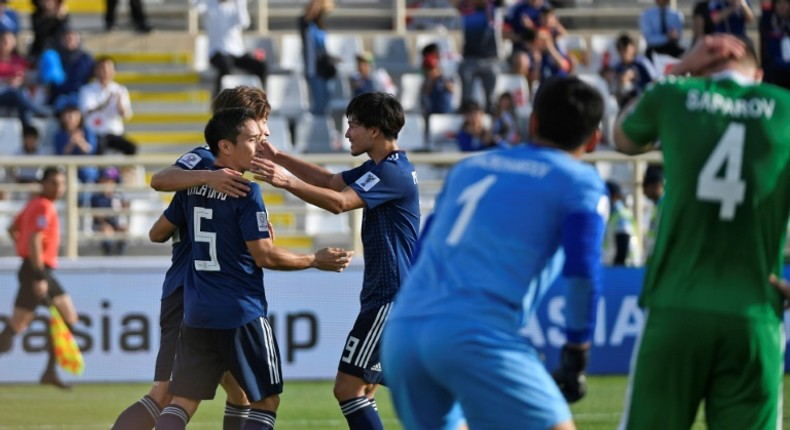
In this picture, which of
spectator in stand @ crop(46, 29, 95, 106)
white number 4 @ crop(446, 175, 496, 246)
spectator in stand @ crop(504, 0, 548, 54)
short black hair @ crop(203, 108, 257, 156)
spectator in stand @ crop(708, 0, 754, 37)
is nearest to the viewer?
white number 4 @ crop(446, 175, 496, 246)

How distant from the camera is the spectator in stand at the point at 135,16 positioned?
2198 cm

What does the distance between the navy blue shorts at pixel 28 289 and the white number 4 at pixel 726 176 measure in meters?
9.54

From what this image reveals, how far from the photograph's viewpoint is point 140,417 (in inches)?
308

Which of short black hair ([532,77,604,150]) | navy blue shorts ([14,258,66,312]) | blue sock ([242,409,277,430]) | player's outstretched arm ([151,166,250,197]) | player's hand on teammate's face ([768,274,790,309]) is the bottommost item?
navy blue shorts ([14,258,66,312])

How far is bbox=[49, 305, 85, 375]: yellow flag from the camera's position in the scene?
45.4ft

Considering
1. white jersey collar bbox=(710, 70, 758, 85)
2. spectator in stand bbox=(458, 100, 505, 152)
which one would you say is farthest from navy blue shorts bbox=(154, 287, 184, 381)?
spectator in stand bbox=(458, 100, 505, 152)

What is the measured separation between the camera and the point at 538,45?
19.6 metres

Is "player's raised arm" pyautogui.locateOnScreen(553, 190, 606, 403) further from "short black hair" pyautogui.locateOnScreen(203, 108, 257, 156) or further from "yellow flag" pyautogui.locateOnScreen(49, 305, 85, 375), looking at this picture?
"yellow flag" pyautogui.locateOnScreen(49, 305, 85, 375)

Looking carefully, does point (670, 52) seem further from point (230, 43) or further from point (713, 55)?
point (713, 55)

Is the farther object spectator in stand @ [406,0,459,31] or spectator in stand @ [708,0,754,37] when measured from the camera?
spectator in stand @ [406,0,459,31]

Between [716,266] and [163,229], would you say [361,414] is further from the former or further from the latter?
[716,266]

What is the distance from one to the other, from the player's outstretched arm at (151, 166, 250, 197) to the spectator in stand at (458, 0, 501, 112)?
12.4 metres

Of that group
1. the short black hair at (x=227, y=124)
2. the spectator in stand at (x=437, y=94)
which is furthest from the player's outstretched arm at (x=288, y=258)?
the spectator in stand at (x=437, y=94)

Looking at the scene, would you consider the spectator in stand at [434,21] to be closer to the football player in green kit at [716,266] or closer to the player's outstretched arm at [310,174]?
the player's outstretched arm at [310,174]
